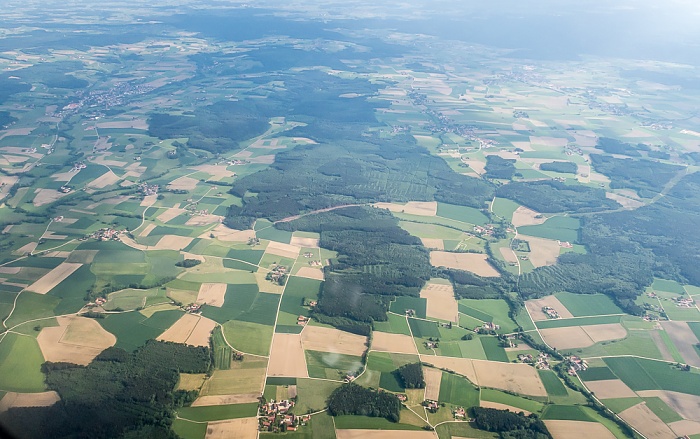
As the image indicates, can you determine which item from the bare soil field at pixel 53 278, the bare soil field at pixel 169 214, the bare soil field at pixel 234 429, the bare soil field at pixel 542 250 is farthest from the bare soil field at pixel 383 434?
the bare soil field at pixel 169 214

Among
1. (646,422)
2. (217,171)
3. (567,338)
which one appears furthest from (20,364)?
(217,171)

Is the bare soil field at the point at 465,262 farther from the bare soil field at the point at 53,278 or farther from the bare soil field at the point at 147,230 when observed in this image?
the bare soil field at the point at 53,278

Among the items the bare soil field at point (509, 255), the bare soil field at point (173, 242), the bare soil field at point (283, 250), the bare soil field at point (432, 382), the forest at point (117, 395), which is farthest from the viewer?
the bare soil field at point (509, 255)

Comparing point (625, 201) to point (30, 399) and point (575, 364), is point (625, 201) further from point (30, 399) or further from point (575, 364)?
point (30, 399)

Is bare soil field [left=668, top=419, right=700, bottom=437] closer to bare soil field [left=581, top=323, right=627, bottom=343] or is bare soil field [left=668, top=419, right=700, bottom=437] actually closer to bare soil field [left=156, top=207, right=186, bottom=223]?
bare soil field [left=581, top=323, right=627, bottom=343]

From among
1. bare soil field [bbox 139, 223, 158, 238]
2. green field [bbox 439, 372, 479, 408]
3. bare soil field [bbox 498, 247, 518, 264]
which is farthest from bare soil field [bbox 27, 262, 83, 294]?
bare soil field [bbox 498, 247, 518, 264]

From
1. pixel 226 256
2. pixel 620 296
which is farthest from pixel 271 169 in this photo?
pixel 620 296
